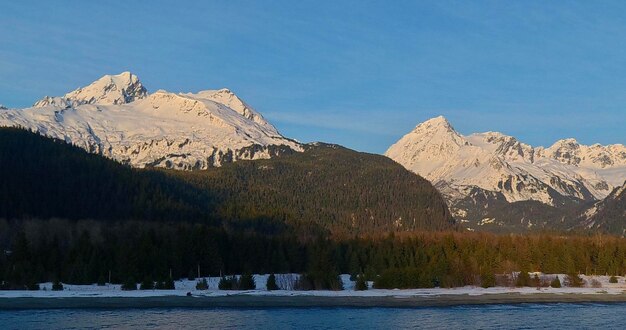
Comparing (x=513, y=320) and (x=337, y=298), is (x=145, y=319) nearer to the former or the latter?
(x=337, y=298)

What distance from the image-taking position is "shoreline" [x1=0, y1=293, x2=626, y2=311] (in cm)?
11219

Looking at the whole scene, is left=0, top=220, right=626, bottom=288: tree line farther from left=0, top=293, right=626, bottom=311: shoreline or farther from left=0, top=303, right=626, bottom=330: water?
left=0, top=303, right=626, bottom=330: water

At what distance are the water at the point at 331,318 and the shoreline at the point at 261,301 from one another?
490 cm

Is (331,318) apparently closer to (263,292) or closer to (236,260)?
(263,292)

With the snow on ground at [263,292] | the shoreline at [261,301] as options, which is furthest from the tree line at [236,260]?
the shoreline at [261,301]

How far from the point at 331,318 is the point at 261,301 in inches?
827

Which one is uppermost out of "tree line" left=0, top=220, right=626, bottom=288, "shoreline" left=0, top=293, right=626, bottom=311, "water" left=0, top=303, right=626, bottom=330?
"tree line" left=0, top=220, right=626, bottom=288

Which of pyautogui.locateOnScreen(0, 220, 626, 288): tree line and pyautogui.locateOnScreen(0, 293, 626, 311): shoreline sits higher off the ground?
pyautogui.locateOnScreen(0, 220, 626, 288): tree line

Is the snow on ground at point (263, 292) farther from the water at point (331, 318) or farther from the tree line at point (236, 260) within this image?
the water at point (331, 318)

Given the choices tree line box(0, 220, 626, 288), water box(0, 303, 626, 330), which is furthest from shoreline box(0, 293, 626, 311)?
tree line box(0, 220, 626, 288)

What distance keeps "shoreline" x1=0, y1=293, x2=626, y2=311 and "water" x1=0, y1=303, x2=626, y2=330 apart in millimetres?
4897

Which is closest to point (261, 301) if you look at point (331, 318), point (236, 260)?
point (331, 318)

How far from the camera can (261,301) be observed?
386 ft

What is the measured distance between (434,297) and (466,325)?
105ft
